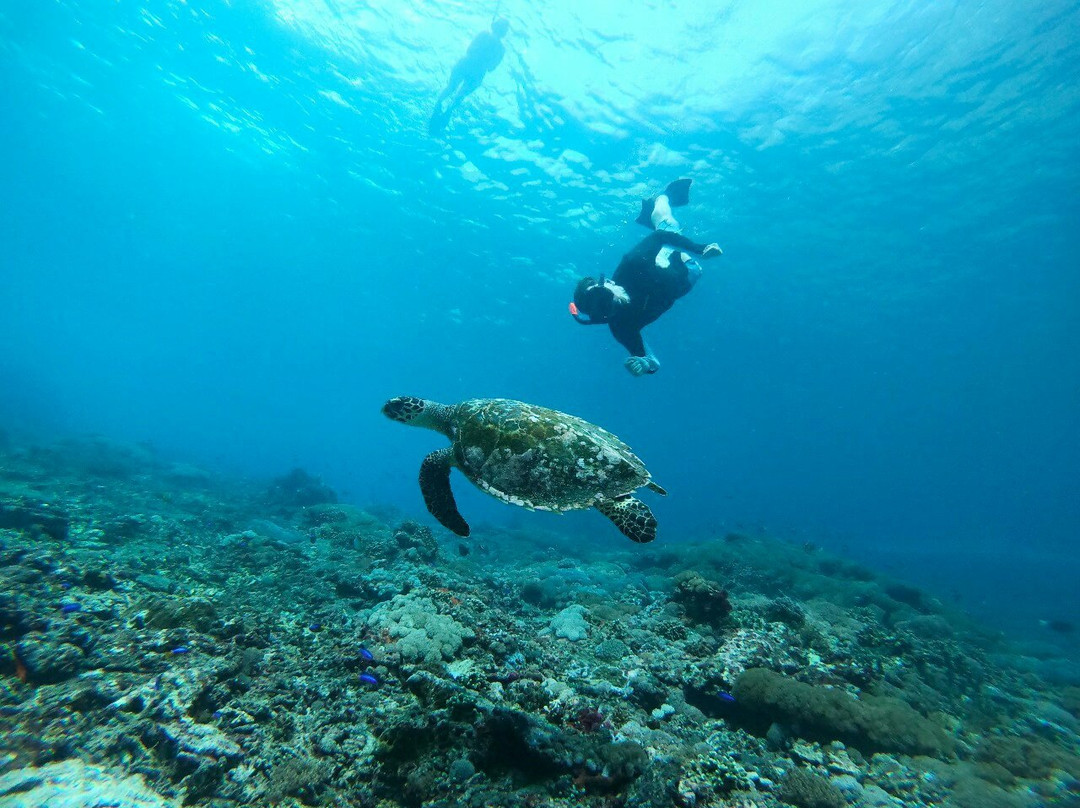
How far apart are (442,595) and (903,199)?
95.1 feet

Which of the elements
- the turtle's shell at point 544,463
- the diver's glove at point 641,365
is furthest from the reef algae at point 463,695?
the diver's glove at point 641,365

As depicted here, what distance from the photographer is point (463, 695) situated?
3.70 meters

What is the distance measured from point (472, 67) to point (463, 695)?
Answer: 22394mm

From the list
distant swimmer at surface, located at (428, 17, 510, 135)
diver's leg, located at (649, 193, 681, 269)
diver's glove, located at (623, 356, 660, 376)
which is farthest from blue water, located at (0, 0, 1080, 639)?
diver's glove, located at (623, 356, 660, 376)

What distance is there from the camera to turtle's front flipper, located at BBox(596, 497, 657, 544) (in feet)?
14.3

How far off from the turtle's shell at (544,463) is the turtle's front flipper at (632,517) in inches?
4.9

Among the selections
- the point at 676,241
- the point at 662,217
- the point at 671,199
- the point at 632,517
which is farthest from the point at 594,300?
the point at 671,199

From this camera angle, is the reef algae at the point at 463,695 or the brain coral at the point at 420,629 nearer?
the reef algae at the point at 463,695

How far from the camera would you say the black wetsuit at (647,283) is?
11.0 meters

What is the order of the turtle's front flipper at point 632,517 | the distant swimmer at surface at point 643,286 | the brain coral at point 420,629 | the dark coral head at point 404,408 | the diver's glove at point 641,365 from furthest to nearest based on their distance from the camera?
the distant swimmer at surface at point 643,286 → the diver's glove at point 641,365 → the dark coral head at point 404,408 → the brain coral at point 420,629 → the turtle's front flipper at point 632,517

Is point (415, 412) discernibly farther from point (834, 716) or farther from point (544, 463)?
point (834, 716)

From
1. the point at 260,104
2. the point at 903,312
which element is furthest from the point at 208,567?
the point at 903,312

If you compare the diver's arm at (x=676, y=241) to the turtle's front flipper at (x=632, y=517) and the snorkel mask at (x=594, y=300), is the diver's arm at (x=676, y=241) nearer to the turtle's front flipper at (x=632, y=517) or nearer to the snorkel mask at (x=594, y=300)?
the snorkel mask at (x=594, y=300)

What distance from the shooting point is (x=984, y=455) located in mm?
82000
